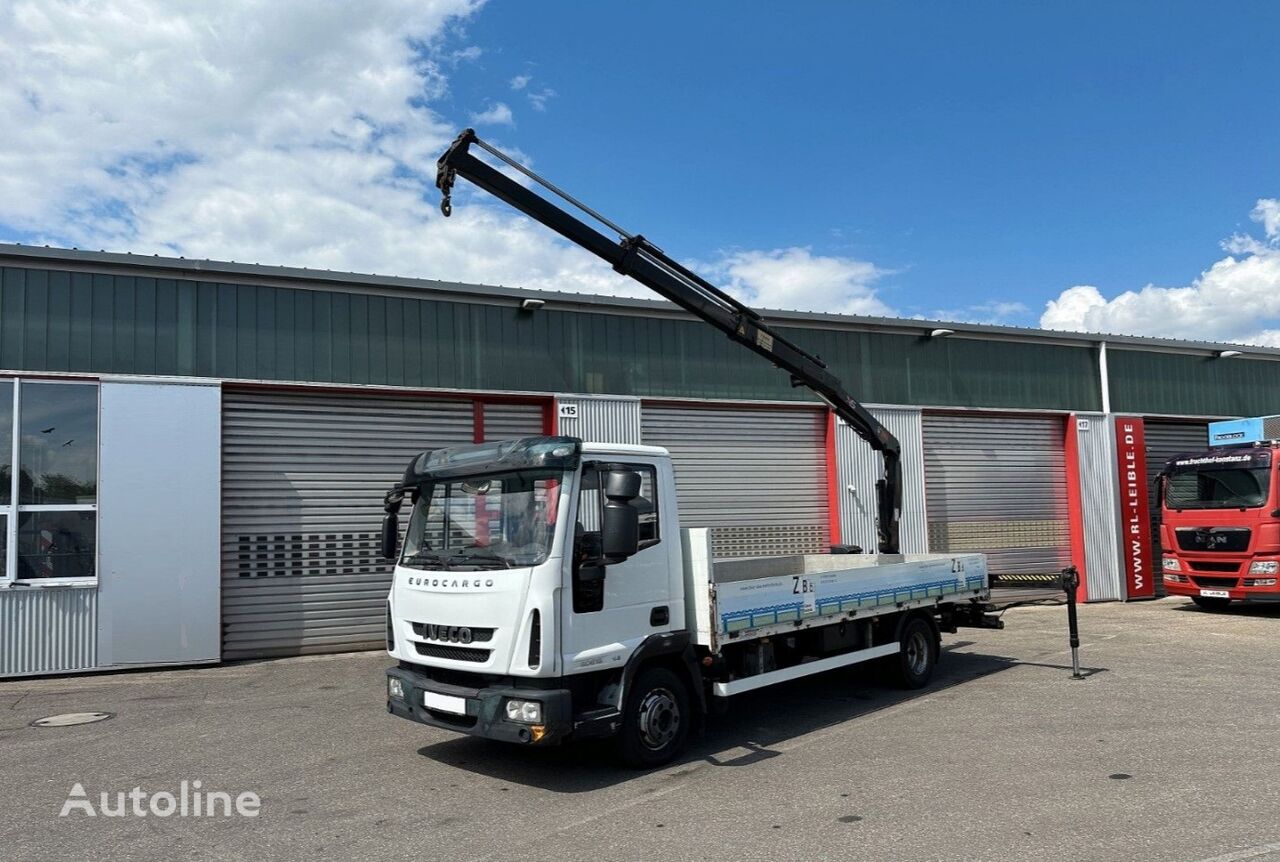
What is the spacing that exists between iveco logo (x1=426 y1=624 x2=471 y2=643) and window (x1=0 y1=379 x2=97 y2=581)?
6787mm

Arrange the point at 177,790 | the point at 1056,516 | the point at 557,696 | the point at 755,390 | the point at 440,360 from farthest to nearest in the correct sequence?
the point at 1056,516 < the point at 755,390 < the point at 440,360 < the point at 177,790 < the point at 557,696

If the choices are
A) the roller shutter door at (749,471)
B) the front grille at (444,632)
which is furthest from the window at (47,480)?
the roller shutter door at (749,471)

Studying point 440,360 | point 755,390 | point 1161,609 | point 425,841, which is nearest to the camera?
point 425,841

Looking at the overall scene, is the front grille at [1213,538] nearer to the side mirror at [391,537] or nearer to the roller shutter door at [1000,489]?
the roller shutter door at [1000,489]

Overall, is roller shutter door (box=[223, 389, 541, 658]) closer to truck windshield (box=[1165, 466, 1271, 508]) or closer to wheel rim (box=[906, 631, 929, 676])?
wheel rim (box=[906, 631, 929, 676])

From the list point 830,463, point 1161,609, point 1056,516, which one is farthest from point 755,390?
point 1161,609

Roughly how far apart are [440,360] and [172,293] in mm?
3496

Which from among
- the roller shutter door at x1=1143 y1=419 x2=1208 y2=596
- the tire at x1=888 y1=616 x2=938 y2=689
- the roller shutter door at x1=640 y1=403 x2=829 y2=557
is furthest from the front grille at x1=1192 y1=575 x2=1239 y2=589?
the tire at x1=888 y1=616 x2=938 y2=689

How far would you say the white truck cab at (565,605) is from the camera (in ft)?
19.7

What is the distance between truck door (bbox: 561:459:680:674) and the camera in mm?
6113

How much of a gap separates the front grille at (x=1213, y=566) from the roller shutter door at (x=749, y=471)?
6085mm

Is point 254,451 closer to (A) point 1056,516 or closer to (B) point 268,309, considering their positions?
(B) point 268,309

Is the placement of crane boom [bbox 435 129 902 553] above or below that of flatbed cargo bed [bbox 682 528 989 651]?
above

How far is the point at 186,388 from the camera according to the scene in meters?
11.6
